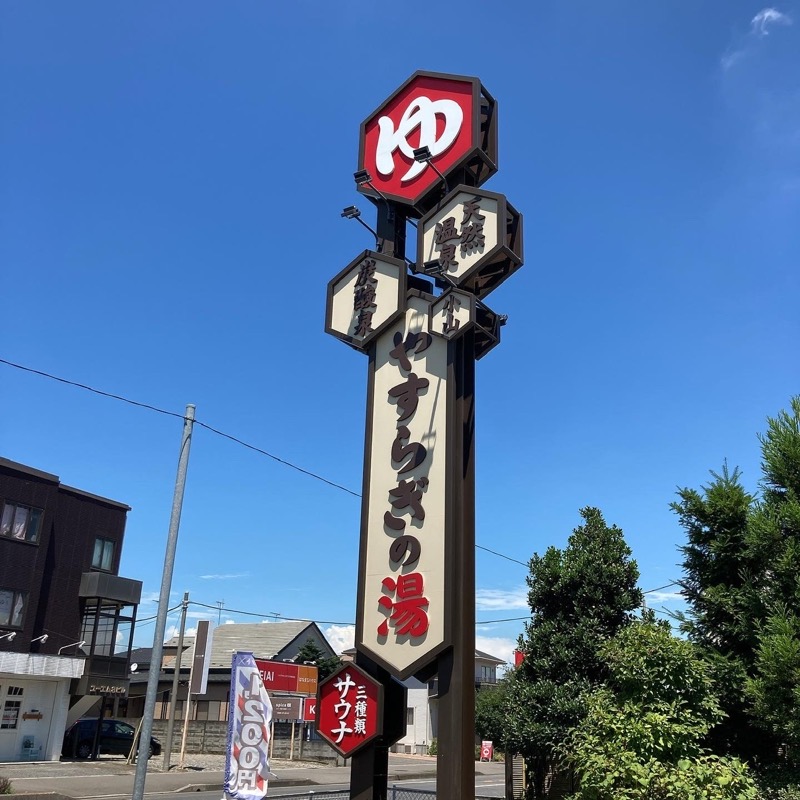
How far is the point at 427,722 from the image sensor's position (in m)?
50.8

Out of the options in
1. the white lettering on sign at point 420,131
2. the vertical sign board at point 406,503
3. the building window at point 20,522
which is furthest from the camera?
the building window at point 20,522

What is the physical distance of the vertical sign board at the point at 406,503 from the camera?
27.5 feet

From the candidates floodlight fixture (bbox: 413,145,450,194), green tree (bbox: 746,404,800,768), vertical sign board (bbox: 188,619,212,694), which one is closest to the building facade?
vertical sign board (bbox: 188,619,212,694)

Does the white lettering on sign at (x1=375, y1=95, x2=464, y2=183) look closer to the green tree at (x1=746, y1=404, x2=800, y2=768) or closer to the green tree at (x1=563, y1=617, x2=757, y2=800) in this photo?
the green tree at (x1=746, y1=404, x2=800, y2=768)

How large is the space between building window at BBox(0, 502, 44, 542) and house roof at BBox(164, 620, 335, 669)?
2087cm

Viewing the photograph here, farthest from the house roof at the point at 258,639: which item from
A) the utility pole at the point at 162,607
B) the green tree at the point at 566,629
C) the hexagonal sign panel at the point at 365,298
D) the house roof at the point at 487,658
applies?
the hexagonal sign panel at the point at 365,298

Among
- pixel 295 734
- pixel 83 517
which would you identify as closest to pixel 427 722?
pixel 295 734

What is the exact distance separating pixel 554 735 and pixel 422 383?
936 centimetres

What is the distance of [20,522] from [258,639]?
25.0 m

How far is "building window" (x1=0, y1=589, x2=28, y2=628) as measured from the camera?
26.8 metres

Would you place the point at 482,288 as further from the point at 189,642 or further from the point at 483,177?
the point at 189,642

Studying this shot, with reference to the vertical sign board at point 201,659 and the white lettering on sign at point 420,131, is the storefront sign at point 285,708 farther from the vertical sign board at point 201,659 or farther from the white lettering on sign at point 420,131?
the white lettering on sign at point 420,131

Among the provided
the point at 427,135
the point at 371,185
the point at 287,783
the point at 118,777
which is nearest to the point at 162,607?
the point at 371,185

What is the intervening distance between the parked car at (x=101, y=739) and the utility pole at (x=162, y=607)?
784 inches
